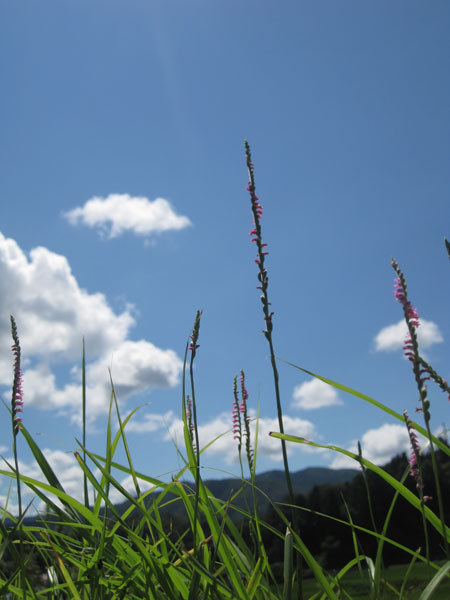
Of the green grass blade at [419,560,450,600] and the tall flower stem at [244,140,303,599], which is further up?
the tall flower stem at [244,140,303,599]

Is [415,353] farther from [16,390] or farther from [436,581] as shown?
[16,390]

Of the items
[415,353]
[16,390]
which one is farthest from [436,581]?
[16,390]

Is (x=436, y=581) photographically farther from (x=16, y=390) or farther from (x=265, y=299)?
(x=16, y=390)

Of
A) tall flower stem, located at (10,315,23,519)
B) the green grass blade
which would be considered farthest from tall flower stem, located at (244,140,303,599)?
tall flower stem, located at (10,315,23,519)

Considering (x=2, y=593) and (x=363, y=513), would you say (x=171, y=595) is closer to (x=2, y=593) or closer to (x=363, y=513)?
(x=2, y=593)

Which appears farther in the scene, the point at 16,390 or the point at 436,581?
the point at 16,390

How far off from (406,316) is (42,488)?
230 cm

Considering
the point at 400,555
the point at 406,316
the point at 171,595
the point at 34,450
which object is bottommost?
the point at 400,555

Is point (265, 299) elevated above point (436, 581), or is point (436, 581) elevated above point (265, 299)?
point (265, 299)

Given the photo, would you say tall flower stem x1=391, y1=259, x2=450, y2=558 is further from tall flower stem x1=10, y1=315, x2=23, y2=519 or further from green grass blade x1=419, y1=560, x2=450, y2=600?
tall flower stem x1=10, y1=315, x2=23, y2=519

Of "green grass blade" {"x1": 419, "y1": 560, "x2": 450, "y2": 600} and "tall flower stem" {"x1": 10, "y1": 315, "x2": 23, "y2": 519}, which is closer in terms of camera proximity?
"green grass blade" {"x1": 419, "y1": 560, "x2": 450, "y2": 600}

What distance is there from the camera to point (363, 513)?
62781mm

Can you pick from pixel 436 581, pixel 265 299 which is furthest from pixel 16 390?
pixel 436 581

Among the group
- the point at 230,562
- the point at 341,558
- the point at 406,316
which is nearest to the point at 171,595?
the point at 230,562
